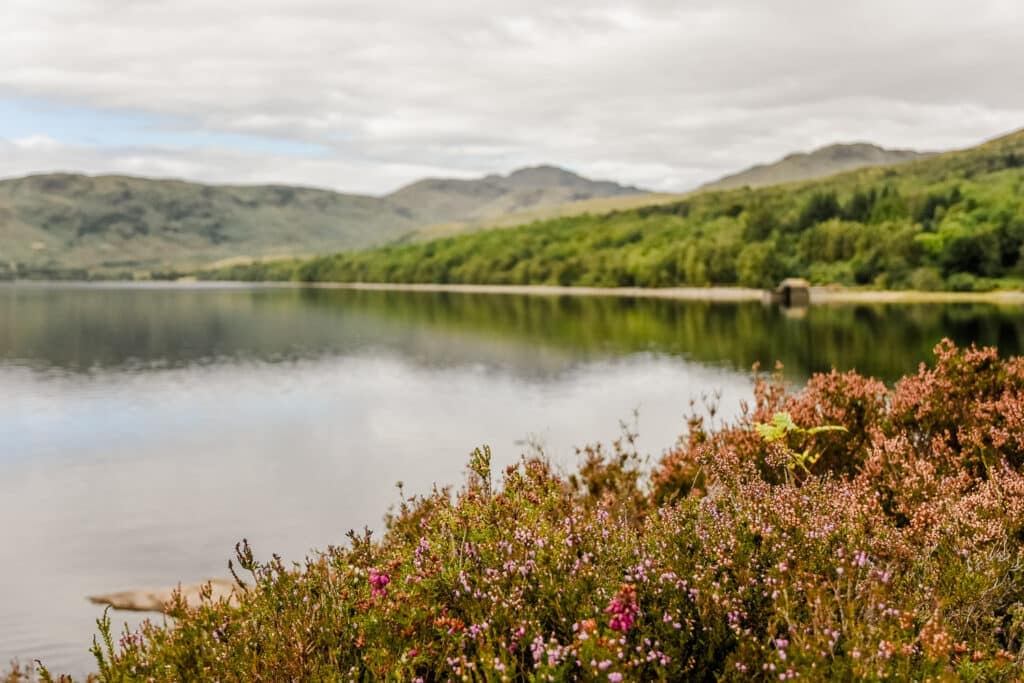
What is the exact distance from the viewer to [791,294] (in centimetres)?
11938

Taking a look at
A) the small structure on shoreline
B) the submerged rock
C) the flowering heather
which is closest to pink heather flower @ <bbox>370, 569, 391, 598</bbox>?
the flowering heather

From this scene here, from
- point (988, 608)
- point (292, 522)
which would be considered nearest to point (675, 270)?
point (292, 522)

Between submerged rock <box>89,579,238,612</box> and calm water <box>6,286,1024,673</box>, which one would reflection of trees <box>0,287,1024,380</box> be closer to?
calm water <box>6,286,1024,673</box>

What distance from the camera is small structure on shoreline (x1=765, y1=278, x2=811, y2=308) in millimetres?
117562

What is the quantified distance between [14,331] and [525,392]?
6315cm

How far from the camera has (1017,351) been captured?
4812 centimetres

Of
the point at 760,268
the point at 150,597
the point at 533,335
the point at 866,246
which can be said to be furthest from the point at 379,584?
the point at 866,246

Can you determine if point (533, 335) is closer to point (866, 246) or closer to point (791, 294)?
point (791, 294)

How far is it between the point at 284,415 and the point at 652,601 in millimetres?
32386

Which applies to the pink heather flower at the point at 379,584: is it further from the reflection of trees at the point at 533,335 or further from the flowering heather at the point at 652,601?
the reflection of trees at the point at 533,335

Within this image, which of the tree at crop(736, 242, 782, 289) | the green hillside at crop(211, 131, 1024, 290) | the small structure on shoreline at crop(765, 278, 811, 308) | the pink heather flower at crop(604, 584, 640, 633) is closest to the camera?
the pink heather flower at crop(604, 584, 640, 633)

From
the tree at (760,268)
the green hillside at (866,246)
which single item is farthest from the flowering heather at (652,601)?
the tree at (760,268)

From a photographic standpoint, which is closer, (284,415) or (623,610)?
(623,610)

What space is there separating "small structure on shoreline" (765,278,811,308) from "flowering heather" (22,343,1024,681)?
113072 millimetres
